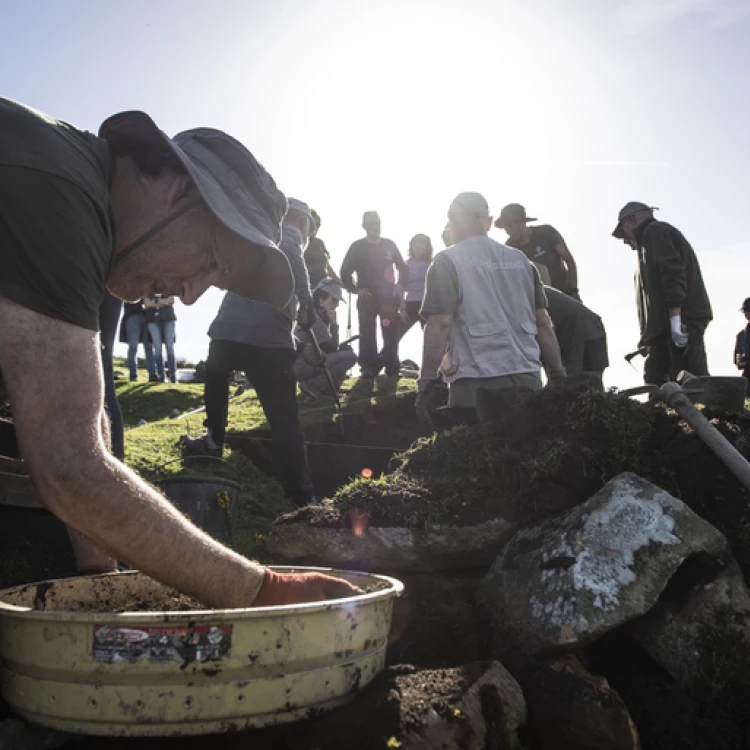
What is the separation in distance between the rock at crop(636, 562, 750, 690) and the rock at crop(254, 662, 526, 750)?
76 cm

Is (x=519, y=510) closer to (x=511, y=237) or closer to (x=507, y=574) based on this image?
(x=507, y=574)

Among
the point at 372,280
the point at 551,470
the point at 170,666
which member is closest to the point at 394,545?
the point at 551,470

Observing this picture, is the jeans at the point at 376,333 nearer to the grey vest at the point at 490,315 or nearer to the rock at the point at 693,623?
the grey vest at the point at 490,315

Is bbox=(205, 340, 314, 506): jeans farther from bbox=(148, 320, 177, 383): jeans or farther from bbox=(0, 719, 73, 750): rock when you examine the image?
bbox=(148, 320, 177, 383): jeans

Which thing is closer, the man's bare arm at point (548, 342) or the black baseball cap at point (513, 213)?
the man's bare arm at point (548, 342)

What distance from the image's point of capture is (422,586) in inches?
120

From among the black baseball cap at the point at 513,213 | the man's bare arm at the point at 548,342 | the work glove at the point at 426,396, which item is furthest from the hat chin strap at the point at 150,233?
the black baseball cap at the point at 513,213

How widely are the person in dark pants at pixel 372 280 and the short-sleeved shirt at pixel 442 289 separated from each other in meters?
4.62

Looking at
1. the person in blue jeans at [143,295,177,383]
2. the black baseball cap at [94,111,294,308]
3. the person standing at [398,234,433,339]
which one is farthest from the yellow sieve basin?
the person in blue jeans at [143,295,177,383]

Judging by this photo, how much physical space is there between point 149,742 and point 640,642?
181 centimetres

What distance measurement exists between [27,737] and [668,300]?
5.70 meters

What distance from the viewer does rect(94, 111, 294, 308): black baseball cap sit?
6.27ft

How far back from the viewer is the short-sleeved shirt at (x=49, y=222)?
4.94ft

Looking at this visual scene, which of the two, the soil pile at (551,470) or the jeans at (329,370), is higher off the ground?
the jeans at (329,370)
